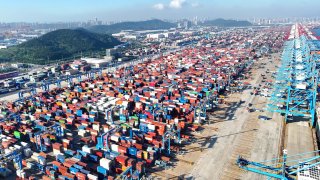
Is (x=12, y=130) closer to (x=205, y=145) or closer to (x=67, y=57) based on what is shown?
(x=205, y=145)

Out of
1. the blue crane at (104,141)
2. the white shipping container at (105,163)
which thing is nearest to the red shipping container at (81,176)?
the white shipping container at (105,163)

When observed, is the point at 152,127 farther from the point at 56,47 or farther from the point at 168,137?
the point at 56,47

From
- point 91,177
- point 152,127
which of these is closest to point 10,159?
point 91,177

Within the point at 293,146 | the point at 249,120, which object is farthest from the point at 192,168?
the point at 249,120

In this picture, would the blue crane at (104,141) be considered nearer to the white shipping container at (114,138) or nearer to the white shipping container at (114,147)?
the white shipping container at (114,138)

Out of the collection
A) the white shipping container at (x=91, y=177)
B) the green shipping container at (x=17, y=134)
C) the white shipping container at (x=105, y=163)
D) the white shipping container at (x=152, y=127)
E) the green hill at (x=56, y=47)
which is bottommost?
the white shipping container at (x=91, y=177)

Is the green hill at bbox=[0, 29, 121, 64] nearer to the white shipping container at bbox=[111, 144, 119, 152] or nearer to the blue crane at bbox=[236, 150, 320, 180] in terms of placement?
the white shipping container at bbox=[111, 144, 119, 152]
